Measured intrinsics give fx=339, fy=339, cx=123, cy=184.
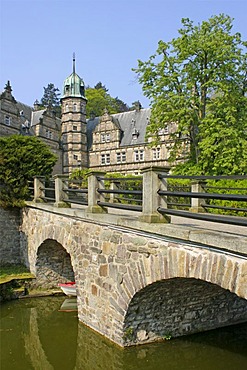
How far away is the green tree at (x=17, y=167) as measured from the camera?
13.0 metres

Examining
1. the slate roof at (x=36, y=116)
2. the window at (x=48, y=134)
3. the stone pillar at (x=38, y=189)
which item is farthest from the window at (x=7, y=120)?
the stone pillar at (x=38, y=189)

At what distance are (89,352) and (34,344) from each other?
1630 mm

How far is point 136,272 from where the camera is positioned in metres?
5.95

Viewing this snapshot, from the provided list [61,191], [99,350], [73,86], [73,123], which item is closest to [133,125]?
[73,123]

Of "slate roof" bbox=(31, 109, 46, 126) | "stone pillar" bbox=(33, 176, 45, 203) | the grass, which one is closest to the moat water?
the grass

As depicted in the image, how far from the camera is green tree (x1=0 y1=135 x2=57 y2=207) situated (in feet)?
42.5

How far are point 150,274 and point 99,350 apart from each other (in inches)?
109

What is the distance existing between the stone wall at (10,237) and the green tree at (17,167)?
512 millimetres

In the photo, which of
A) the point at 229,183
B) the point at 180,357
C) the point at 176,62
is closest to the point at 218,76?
the point at 176,62

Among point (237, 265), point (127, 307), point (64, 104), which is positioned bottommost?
point (127, 307)

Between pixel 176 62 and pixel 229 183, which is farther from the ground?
pixel 176 62

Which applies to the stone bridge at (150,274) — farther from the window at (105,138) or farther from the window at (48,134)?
the window at (105,138)

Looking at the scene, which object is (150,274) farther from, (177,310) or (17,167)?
(17,167)

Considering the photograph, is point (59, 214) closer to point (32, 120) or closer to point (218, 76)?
point (218, 76)
